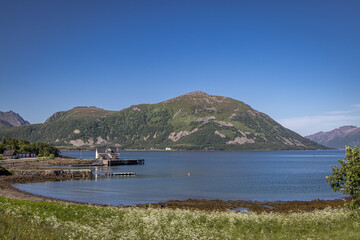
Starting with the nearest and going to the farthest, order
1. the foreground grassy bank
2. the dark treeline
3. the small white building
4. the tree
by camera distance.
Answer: the foreground grassy bank < the tree < the dark treeline < the small white building

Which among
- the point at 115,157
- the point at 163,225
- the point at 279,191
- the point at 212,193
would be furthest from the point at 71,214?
the point at 115,157

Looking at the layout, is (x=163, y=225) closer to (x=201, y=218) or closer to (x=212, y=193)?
(x=201, y=218)

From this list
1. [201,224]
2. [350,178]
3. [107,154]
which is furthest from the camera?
[107,154]

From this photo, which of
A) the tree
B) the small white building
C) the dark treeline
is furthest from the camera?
the small white building

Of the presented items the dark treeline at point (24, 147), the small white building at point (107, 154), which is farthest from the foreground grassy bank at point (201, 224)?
the dark treeline at point (24, 147)

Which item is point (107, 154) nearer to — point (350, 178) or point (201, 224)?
point (201, 224)

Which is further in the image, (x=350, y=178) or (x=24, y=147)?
(x=24, y=147)

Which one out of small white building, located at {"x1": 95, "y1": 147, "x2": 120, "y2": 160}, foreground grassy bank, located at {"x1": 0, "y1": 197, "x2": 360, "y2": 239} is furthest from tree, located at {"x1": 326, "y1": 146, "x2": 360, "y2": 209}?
small white building, located at {"x1": 95, "y1": 147, "x2": 120, "y2": 160}

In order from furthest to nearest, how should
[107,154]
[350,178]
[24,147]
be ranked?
[107,154], [24,147], [350,178]

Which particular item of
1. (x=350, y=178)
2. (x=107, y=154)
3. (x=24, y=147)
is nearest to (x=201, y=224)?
(x=350, y=178)

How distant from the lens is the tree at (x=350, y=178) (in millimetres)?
26844

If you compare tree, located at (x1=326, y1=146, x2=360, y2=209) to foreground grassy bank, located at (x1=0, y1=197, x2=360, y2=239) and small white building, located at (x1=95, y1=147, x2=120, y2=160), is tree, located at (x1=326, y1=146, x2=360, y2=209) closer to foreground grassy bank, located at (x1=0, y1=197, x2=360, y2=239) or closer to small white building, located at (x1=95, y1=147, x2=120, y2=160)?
foreground grassy bank, located at (x1=0, y1=197, x2=360, y2=239)

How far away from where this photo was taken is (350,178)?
27062 mm

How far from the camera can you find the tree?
2684 centimetres
